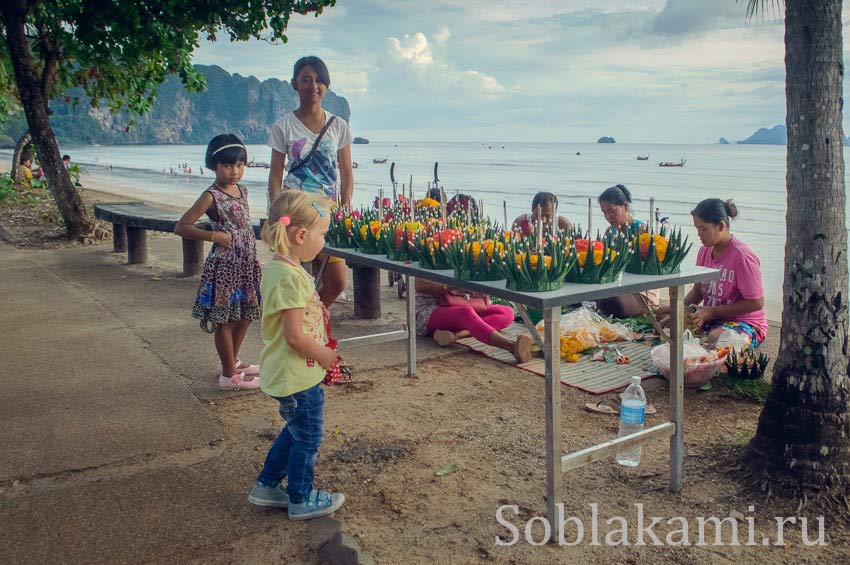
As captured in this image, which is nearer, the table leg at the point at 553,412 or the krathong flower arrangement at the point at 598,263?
the table leg at the point at 553,412

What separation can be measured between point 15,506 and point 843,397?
3766 mm

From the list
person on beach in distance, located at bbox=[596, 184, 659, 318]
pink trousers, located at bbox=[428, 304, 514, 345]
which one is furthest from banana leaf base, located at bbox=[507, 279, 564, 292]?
person on beach in distance, located at bbox=[596, 184, 659, 318]

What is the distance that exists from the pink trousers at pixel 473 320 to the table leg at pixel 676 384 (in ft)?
8.04

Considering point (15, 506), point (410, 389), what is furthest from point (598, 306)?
point (15, 506)

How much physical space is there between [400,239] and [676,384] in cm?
168

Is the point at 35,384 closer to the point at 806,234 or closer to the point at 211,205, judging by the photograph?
the point at 211,205

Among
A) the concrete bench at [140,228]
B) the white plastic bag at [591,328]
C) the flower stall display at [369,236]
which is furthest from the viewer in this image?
the concrete bench at [140,228]

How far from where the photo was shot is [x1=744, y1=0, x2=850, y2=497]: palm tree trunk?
333cm

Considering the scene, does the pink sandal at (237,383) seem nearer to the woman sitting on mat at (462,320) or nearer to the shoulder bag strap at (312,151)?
the shoulder bag strap at (312,151)

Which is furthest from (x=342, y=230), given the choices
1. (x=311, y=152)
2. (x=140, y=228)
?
(x=140, y=228)

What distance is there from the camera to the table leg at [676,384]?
3.59m

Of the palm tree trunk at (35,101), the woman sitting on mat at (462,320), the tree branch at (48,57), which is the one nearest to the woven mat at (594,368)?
the woman sitting on mat at (462,320)

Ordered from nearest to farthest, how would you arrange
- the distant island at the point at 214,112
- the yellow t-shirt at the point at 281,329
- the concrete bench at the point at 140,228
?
the yellow t-shirt at the point at 281,329, the concrete bench at the point at 140,228, the distant island at the point at 214,112

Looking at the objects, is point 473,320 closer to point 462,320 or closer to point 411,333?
point 462,320
